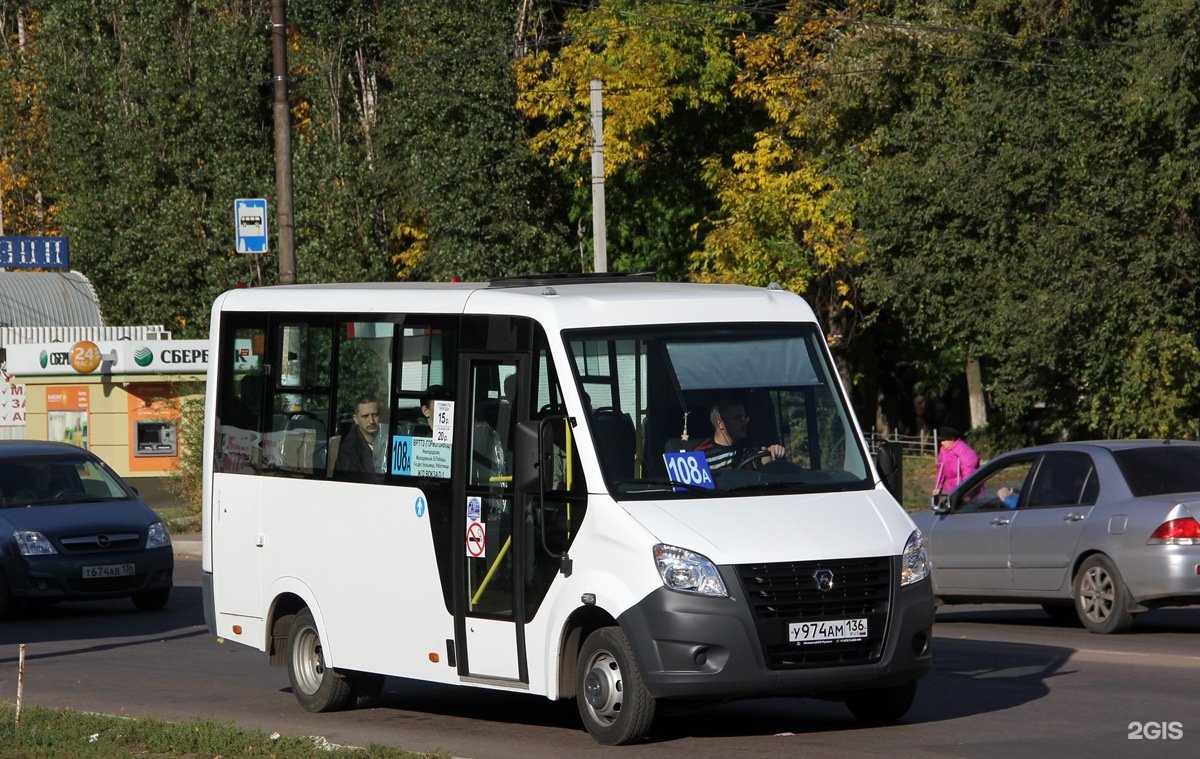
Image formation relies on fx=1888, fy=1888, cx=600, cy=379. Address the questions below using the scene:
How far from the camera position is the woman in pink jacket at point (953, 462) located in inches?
794

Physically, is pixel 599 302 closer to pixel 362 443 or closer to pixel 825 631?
pixel 362 443

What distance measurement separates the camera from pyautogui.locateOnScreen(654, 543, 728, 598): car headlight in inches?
360

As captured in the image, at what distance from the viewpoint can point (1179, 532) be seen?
1426 cm

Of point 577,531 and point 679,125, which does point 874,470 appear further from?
point 679,125

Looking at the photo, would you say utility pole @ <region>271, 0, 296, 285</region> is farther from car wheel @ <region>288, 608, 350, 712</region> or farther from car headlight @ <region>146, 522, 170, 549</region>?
car wheel @ <region>288, 608, 350, 712</region>

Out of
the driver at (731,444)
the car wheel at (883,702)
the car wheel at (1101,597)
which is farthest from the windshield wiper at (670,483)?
the car wheel at (1101,597)

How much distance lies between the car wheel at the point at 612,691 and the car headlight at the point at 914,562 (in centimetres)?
144

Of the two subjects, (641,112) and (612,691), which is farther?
(641,112)

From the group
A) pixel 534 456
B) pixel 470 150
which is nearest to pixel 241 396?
pixel 534 456

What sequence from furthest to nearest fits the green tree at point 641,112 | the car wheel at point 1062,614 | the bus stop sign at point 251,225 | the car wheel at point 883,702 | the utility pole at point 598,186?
the green tree at point 641,112, the utility pole at point 598,186, the bus stop sign at point 251,225, the car wheel at point 1062,614, the car wheel at point 883,702

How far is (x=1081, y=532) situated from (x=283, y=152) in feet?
44.0

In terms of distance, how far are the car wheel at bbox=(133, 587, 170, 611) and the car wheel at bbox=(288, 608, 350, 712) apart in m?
7.54

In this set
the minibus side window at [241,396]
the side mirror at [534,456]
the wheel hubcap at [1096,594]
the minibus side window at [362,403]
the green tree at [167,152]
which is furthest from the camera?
the green tree at [167,152]

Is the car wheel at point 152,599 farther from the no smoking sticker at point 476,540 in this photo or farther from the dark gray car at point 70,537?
the no smoking sticker at point 476,540
